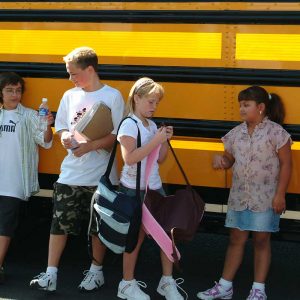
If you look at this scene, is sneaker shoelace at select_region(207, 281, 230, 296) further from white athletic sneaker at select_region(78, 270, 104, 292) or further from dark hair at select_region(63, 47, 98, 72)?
dark hair at select_region(63, 47, 98, 72)

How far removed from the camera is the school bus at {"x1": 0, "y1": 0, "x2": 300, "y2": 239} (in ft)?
11.0

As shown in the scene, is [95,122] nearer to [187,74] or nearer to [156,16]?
[187,74]

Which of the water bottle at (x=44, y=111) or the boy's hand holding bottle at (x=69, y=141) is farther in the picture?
the water bottle at (x=44, y=111)

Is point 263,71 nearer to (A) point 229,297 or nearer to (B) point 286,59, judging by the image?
(B) point 286,59

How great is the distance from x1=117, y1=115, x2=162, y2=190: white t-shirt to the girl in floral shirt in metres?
0.34

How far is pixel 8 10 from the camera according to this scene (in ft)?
12.3

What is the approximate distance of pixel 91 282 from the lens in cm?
370

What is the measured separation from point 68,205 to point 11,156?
1.66ft

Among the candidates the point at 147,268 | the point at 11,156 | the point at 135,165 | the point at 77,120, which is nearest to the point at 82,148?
the point at 77,120

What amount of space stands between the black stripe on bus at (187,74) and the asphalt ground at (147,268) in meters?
1.24

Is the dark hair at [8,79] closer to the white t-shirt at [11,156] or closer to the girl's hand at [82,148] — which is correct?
the white t-shirt at [11,156]

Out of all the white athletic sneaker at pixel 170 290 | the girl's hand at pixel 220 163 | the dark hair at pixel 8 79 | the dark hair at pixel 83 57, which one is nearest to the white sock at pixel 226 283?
the white athletic sneaker at pixel 170 290

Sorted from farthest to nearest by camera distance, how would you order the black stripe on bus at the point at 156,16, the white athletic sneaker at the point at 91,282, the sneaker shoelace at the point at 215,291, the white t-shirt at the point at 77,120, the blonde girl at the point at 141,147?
the white athletic sneaker at the point at 91,282
the sneaker shoelace at the point at 215,291
the white t-shirt at the point at 77,120
the black stripe on bus at the point at 156,16
the blonde girl at the point at 141,147

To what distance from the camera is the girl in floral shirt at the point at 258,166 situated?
3.30 metres
